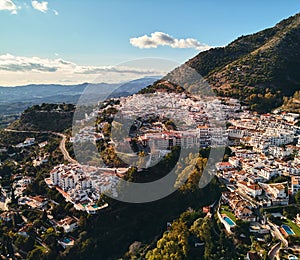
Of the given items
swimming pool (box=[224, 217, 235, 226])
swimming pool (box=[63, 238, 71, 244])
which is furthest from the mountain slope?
swimming pool (box=[63, 238, 71, 244])

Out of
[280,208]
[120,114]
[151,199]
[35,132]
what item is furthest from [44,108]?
[280,208]

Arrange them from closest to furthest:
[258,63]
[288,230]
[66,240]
→ 1. [288,230]
2. [66,240]
3. [258,63]

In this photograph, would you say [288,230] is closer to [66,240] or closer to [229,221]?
[229,221]

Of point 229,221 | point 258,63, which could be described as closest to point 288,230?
point 229,221

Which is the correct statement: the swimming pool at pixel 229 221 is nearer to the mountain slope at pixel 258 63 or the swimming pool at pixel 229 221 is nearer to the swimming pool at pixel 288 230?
the swimming pool at pixel 288 230

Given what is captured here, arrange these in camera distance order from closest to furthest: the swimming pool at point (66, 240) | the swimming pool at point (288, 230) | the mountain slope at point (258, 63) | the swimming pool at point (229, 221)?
1. the swimming pool at point (288, 230)
2. the swimming pool at point (229, 221)
3. the swimming pool at point (66, 240)
4. the mountain slope at point (258, 63)

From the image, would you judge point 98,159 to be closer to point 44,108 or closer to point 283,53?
point 44,108

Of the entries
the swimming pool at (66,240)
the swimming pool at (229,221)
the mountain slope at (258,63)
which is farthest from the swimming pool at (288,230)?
the mountain slope at (258,63)

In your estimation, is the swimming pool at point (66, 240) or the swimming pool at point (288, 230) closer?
the swimming pool at point (288, 230)

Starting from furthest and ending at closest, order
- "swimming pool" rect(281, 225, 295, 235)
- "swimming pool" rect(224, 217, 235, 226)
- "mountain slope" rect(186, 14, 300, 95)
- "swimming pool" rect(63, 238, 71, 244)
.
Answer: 1. "mountain slope" rect(186, 14, 300, 95)
2. "swimming pool" rect(63, 238, 71, 244)
3. "swimming pool" rect(224, 217, 235, 226)
4. "swimming pool" rect(281, 225, 295, 235)

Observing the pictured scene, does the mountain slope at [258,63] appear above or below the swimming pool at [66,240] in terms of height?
above

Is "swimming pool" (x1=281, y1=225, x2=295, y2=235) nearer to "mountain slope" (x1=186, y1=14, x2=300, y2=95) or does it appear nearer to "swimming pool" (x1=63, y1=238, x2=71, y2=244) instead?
"swimming pool" (x1=63, y1=238, x2=71, y2=244)
